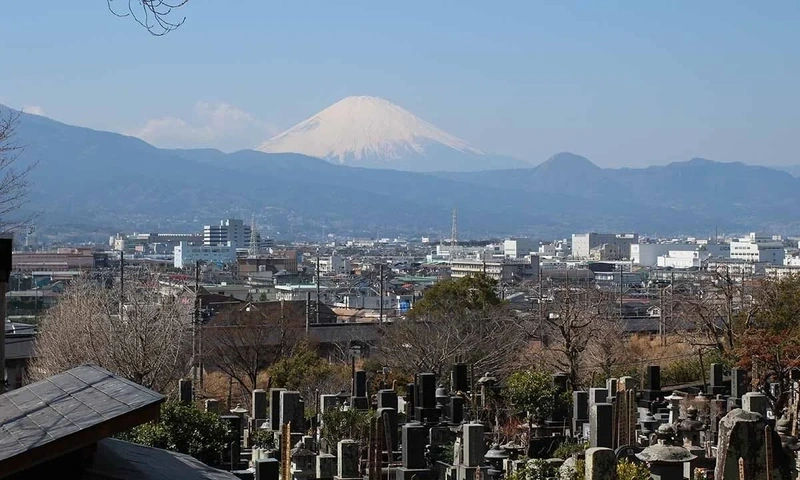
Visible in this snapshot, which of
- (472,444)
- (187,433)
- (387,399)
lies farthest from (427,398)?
(187,433)

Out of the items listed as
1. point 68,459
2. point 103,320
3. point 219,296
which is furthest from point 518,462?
point 219,296

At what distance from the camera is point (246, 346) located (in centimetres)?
3183

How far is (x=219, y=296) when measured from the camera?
49.2 meters

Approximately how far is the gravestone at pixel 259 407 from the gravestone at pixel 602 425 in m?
7.63

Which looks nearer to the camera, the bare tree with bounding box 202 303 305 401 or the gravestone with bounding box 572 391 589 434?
the gravestone with bounding box 572 391 589 434

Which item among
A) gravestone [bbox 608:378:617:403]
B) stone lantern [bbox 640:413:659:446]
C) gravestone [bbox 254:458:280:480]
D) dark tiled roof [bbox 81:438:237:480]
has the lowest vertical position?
stone lantern [bbox 640:413:659:446]

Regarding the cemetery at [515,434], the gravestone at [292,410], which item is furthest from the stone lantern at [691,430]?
the gravestone at [292,410]

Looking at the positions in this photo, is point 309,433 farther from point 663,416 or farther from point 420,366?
point 420,366

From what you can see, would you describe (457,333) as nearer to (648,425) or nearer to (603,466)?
(648,425)

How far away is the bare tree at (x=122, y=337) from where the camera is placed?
2055 cm

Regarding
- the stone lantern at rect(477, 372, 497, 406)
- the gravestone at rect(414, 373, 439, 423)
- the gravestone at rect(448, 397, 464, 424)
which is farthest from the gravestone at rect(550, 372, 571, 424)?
the gravestone at rect(414, 373, 439, 423)

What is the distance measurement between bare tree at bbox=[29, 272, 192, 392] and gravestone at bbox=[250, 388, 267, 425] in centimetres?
188

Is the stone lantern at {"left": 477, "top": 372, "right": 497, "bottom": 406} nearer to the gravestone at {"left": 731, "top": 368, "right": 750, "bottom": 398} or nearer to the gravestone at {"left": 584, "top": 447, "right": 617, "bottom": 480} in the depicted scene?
the gravestone at {"left": 731, "top": 368, "right": 750, "bottom": 398}

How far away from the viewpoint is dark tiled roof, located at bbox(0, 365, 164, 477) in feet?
11.5
